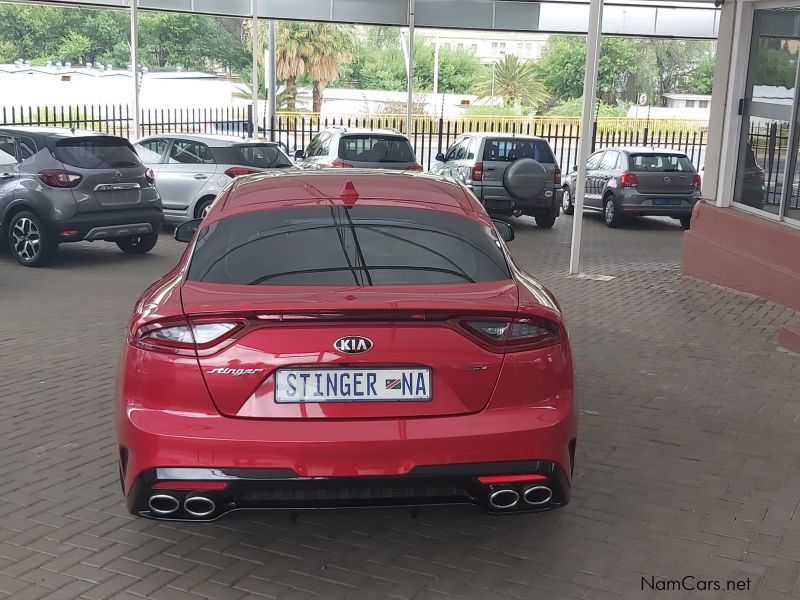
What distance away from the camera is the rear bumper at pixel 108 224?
Answer: 451 inches

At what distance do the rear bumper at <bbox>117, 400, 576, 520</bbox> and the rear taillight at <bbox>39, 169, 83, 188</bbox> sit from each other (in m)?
8.64

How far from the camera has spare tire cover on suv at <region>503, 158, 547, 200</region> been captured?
16.8 m

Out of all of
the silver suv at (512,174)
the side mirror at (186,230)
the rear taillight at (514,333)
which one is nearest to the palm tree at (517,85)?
the silver suv at (512,174)

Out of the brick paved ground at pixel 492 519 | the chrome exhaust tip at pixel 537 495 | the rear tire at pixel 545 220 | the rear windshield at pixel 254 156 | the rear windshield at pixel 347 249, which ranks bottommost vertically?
the rear tire at pixel 545 220

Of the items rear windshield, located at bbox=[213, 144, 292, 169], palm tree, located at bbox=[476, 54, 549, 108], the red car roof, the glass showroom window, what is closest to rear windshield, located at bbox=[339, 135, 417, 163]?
rear windshield, located at bbox=[213, 144, 292, 169]

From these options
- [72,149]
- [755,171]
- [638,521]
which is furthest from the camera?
[72,149]

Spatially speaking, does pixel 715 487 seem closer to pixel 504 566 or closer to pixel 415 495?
pixel 504 566

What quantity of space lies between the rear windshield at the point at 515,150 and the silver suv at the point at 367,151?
5.99 ft

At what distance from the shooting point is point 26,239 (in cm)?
1161

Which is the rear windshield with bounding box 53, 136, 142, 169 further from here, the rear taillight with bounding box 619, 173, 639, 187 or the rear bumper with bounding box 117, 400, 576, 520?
the rear taillight with bounding box 619, 173, 639, 187

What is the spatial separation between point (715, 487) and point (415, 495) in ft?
6.90

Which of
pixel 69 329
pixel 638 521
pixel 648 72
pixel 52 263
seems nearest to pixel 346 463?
pixel 638 521

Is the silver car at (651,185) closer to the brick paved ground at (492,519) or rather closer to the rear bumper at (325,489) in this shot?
the brick paved ground at (492,519)

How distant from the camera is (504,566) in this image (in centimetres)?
396
